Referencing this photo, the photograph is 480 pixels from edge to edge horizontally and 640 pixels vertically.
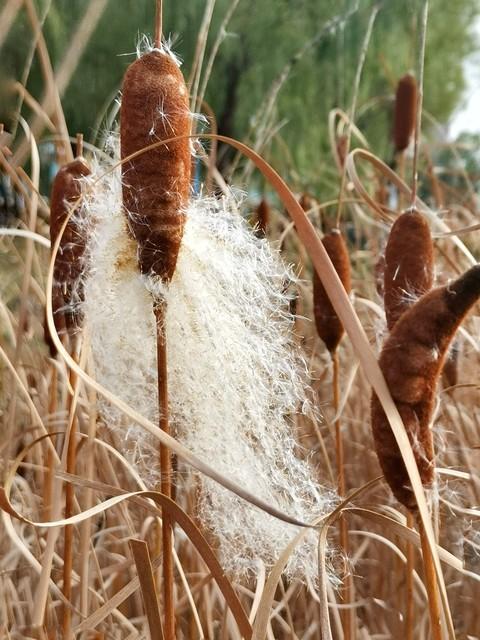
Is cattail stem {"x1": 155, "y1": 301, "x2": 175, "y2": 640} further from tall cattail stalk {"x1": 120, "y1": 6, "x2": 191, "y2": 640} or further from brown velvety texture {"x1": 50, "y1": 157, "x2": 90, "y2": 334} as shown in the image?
brown velvety texture {"x1": 50, "y1": 157, "x2": 90, "y2": 334}

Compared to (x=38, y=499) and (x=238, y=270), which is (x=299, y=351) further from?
(x=38, y=499)

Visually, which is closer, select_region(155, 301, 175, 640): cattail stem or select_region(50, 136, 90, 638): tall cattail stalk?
select_region(155, 301, 175, 640): cattail stem

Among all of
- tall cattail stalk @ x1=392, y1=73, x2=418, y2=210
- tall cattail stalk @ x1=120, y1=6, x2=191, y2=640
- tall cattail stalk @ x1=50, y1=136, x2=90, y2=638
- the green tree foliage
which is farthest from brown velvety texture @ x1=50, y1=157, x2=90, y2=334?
the green tree foliage

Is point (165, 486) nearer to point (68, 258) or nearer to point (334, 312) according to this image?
point (68, 258)

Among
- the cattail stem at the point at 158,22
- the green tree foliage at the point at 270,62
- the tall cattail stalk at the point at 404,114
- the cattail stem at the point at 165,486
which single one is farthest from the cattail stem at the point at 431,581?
the green tree foliage at the point at 270,62

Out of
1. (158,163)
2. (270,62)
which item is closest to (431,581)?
(158,163)

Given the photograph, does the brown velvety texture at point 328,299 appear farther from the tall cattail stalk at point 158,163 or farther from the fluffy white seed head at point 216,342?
the tall cattail stalk at point 158,163
